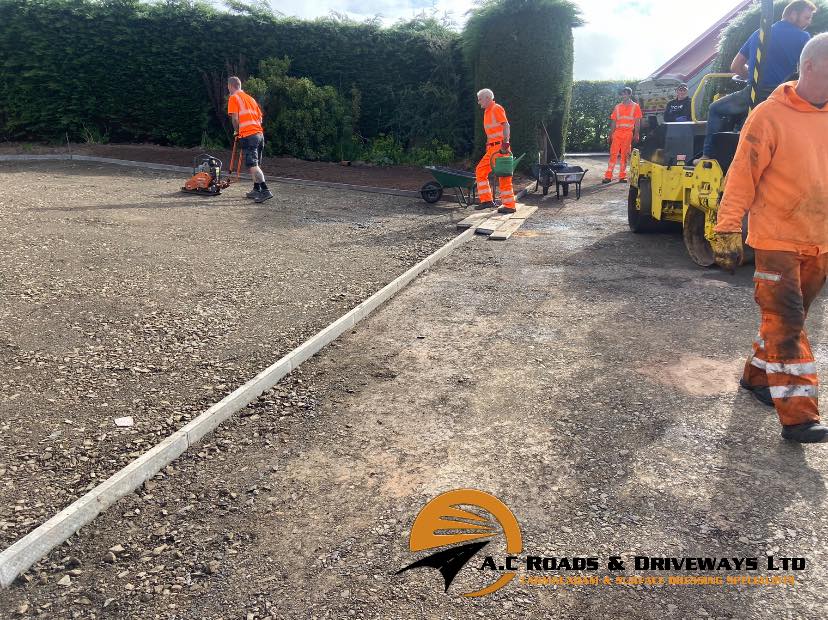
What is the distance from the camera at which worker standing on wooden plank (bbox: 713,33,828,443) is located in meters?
3.31

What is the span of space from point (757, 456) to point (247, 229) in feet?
23.4

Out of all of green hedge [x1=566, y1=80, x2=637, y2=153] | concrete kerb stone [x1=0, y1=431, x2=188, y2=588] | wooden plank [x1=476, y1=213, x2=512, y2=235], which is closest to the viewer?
concrete kerb stone [x1=0, y1=431, x2=188, y2=588]

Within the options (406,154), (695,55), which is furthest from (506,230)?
(695,55)

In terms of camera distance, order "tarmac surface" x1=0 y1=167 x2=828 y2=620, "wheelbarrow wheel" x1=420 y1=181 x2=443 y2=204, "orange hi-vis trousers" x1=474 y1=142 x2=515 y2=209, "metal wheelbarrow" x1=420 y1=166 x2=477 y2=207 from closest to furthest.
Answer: "tarmac surface" x1=0 y1=167 x2=828 y2=620
"orange hi-vis trousers" x1=474 y1=142 x2=515 y2=209
"metal wheelbarrow" x1=420 y1=166 x2=477 y2=207
"wheelbarrow wheel" x1=420 y1=181 x2=443 y2=204

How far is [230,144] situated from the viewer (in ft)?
54.8

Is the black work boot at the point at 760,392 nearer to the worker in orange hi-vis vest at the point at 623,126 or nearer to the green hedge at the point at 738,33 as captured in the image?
the worker in orange hi-vis vest at the point at 623,126

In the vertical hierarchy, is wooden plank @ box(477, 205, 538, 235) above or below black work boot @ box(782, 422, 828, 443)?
above

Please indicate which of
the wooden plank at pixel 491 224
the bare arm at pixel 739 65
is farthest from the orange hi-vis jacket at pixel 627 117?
the bare arm at pixel 739 65

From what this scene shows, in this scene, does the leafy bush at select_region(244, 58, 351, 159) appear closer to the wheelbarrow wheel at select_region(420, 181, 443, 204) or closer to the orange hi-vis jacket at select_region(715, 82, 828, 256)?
the wheelbarrow wheel at select_region(420, 181, 443, 204)

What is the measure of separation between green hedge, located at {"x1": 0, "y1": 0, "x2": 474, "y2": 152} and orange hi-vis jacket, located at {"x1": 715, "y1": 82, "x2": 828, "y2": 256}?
13197 millimetres

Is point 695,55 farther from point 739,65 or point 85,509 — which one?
point 85,509

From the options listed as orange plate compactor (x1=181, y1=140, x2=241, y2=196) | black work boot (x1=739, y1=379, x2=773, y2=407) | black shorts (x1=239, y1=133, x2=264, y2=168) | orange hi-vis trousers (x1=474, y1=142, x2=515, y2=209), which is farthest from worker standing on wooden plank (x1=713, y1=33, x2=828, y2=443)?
orange plate compactor (x1=181, y1=140, x2=241, y2=196)

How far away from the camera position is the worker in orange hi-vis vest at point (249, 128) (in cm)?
1066

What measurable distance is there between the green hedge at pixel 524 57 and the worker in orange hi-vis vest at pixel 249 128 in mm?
6289
